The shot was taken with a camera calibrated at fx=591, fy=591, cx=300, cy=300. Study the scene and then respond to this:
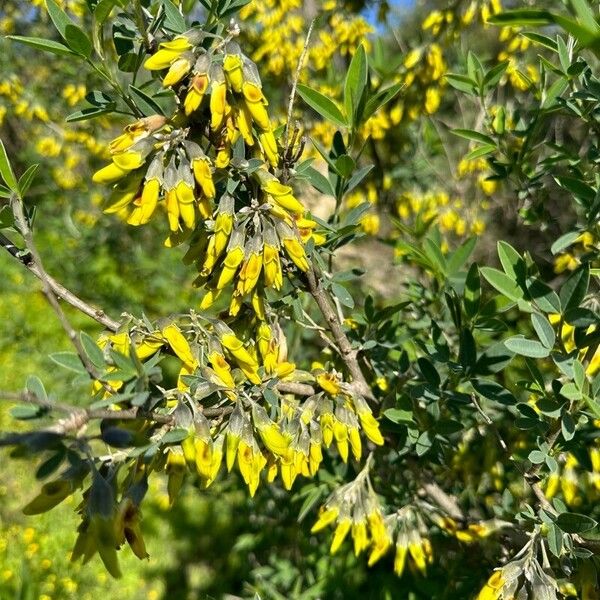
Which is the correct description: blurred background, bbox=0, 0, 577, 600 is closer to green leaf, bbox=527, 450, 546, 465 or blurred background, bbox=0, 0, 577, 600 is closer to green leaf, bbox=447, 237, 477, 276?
green leaf, bbox=447, 237, 477, 276

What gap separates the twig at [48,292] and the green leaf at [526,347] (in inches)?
22.6

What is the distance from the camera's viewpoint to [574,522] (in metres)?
0.92

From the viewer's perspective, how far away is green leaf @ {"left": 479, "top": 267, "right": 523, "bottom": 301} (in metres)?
0.93

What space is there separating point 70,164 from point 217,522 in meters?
2.88

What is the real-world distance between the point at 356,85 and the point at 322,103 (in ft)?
0.22

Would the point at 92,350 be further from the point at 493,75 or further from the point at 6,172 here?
the point at 493,75

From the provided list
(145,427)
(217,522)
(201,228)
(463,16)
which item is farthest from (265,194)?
(217,522)

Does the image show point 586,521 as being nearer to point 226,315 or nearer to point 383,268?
point 226,315

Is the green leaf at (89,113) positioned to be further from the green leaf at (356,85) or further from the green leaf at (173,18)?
the green leaf at (356,85)

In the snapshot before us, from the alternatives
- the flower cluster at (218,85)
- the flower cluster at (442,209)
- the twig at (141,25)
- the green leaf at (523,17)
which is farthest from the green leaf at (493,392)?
the flower cluster at (442,209)

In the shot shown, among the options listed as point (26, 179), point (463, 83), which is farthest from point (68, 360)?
point (463, 83)

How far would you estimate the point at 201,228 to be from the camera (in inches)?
38.1

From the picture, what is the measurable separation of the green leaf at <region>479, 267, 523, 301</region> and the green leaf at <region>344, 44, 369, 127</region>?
37 centimetres

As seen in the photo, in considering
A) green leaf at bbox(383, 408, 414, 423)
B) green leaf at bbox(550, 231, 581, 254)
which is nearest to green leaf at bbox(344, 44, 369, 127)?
green leaf at bbox(550, 231, 581, 254)
